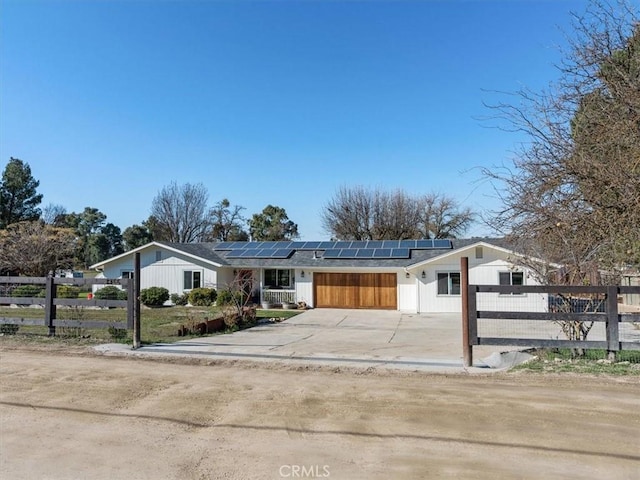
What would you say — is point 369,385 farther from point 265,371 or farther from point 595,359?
point 595,359

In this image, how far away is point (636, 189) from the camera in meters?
7.23

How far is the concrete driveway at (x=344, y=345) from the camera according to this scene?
8383mm

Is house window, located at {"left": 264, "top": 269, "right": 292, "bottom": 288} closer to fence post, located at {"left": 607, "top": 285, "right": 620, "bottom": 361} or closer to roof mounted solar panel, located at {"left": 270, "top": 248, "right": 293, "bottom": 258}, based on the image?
roof mounted solar panel, located at {"left": 270, "top": 248, "right": 293, "bottom": 258}

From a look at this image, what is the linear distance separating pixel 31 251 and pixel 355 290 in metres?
20.5

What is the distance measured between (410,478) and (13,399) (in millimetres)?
5369

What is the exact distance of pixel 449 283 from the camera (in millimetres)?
21750

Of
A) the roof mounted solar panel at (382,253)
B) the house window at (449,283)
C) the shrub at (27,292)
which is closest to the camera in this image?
the shrub at (27,292)

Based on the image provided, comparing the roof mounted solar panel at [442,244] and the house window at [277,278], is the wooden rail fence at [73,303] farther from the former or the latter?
the roof mounted solar panel at [442,244]

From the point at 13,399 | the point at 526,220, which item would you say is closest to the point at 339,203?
the point at 526,220

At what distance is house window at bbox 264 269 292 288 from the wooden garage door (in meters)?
2.03

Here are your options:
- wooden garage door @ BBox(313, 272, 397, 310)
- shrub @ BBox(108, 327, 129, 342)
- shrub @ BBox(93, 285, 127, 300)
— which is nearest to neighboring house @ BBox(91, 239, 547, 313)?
wooden garage door @ BBox(313, 272, 397, 310)

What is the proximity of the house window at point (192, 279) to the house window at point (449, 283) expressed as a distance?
13.8 metres

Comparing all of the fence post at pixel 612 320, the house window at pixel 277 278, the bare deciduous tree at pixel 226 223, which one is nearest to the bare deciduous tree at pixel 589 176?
the fence post at pixel 612 320

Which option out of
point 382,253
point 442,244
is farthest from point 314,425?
point 442,244
